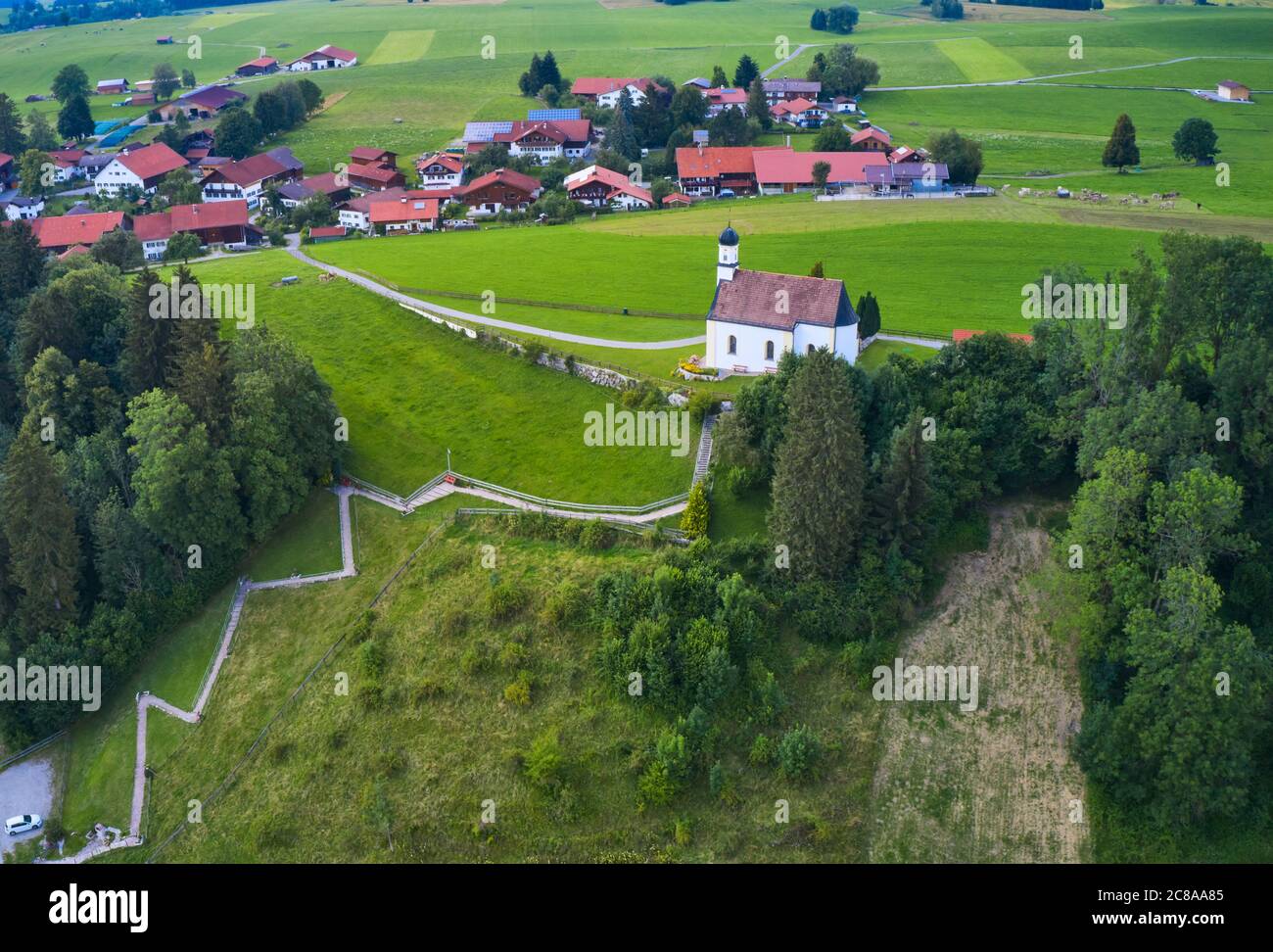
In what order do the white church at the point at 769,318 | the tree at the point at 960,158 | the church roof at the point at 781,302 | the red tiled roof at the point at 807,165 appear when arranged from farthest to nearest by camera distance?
the red tiled roof at the point at 807,165 → the tree at the point at 960,158 → the white church at the point at 769,318 → the church roof at the point at 781,302

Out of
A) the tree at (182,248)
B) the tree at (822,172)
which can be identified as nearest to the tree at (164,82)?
the tree at (182,248)

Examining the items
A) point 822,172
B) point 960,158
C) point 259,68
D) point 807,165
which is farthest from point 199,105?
point 960,158

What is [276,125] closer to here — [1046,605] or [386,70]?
[386,70]

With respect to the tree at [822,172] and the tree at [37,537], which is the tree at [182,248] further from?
the tree at [822,172]

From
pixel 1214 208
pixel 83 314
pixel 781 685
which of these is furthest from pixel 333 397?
pixel 1214 208

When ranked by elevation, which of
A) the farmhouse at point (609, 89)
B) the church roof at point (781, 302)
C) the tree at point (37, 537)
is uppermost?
the farmhouse at point (609, 89)

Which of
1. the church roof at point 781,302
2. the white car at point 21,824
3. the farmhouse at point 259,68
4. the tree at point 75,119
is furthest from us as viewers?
the farmhouse at point 259,68

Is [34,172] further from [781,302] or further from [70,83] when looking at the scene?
[781,302]
